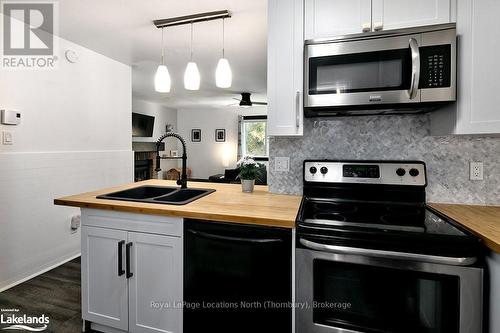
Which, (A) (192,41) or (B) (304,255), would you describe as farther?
(A) (192,41)

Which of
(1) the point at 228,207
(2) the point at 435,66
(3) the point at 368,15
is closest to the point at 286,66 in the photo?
(3) the point at 368,15

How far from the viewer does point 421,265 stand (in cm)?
111

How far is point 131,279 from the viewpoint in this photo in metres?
1.58

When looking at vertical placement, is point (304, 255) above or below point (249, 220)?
below

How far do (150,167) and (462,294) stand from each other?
268 inches

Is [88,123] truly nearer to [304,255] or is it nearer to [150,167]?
[304,255]

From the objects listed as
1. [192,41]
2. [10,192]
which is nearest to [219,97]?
[192,41]

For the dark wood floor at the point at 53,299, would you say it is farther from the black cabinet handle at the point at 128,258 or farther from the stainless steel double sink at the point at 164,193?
the stainless steel double sink at the point at 164,193

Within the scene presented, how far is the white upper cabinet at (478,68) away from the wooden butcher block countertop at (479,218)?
43 centimetres

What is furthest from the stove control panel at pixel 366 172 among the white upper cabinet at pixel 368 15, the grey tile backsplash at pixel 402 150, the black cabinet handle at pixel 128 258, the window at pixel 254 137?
the window at pixel 254 137

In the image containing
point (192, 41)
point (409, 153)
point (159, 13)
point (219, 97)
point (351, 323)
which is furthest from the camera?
point (219, 97)

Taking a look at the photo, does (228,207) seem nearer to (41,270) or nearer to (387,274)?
(387,274)

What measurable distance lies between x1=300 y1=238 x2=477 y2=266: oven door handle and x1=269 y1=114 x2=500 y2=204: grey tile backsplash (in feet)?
2.36

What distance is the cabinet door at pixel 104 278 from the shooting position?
5.27 ft
